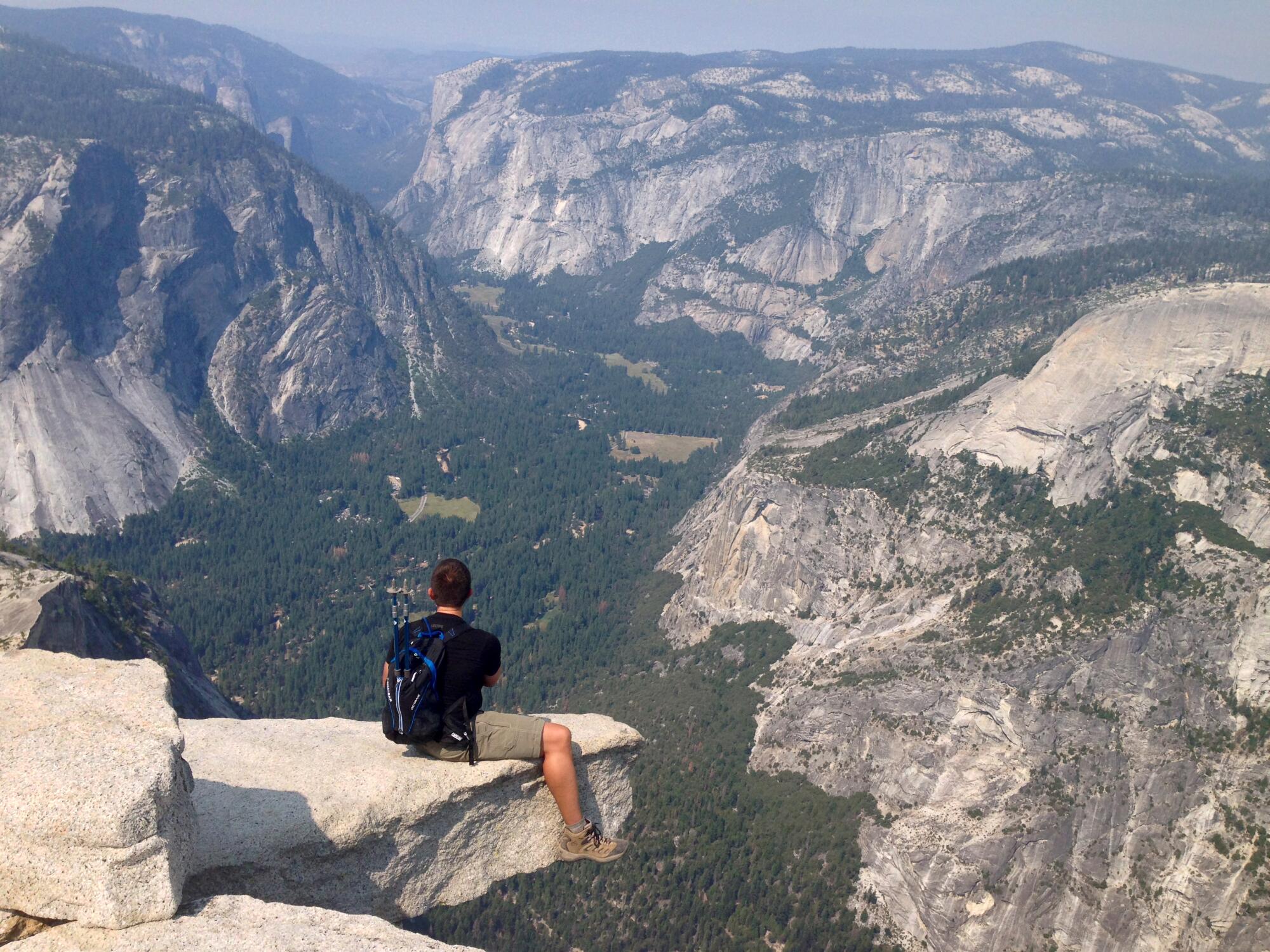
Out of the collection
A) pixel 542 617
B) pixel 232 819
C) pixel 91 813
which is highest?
pixel 91 813

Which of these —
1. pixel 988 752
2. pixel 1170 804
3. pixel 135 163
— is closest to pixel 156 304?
pixel 135 163

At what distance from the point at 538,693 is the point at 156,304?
111 metres

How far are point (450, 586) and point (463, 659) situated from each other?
5.14ft

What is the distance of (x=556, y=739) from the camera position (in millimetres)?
19906

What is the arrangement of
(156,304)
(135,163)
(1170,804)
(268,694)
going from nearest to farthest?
(1170,804), (268,694), (156,304), (135,163)

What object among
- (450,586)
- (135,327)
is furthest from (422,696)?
(135,327)

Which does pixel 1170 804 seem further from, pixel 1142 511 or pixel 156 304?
pixel 156 304

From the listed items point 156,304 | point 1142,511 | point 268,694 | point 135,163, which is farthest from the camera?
point 135,163

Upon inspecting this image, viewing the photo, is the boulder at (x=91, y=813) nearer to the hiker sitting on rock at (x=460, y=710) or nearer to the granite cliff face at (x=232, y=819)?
the granite cliff face at (x=232, y=819)

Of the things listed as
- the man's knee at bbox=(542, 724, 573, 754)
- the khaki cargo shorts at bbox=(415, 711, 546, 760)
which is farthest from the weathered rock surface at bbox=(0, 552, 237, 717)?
the man's knee at bbox=(542, 724, 573, 754)

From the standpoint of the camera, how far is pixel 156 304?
163750 mm

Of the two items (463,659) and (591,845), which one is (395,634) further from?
(591,845)

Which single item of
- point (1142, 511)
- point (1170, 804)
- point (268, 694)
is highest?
point (1142, 511)

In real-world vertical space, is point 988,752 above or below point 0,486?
above
